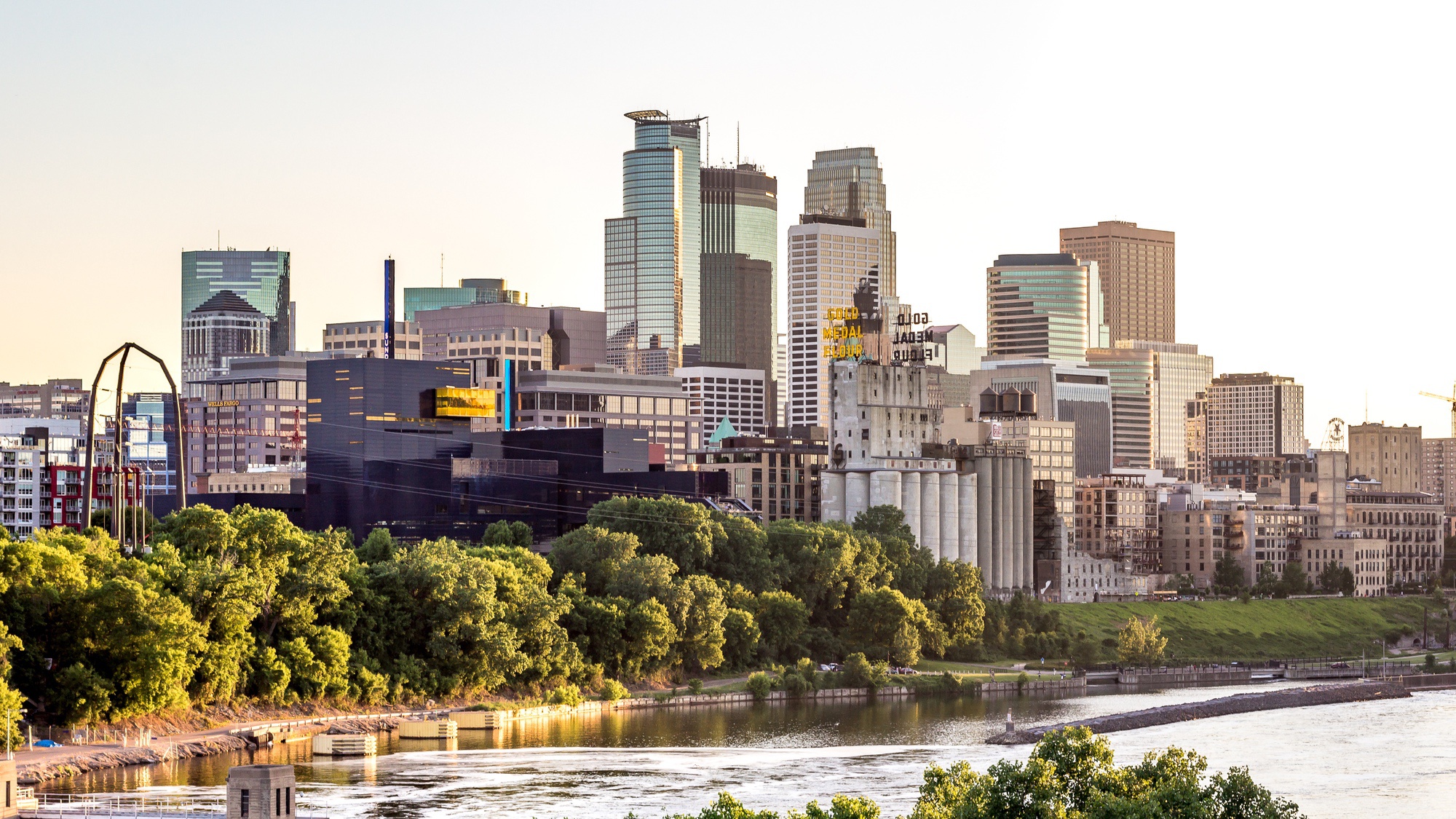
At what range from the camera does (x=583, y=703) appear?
177m

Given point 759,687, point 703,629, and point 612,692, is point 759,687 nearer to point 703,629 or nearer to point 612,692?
point 703,629

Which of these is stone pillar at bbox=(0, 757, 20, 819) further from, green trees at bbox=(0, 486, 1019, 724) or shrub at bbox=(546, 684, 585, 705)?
shrub at bbox=(546, 684, 585, 705)

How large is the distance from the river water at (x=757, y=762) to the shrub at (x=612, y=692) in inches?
146

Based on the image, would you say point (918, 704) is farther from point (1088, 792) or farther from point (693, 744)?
point (1088, 792)

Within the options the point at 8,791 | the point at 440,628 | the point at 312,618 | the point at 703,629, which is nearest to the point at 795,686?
the point at 703,629

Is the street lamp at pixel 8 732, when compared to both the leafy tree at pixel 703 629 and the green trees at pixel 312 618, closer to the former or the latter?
the green trees at pixel 312 618

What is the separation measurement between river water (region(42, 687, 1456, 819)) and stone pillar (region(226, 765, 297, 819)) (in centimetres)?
1479

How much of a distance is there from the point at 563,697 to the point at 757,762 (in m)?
37.9

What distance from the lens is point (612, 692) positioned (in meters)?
180

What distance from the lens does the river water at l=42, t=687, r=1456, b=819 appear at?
4761 inches

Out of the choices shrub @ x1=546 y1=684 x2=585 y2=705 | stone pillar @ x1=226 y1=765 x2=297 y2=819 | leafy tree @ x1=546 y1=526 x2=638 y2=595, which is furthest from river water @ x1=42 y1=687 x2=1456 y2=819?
leafy tree @ x1=546 y1=526 x2=638 y2=595

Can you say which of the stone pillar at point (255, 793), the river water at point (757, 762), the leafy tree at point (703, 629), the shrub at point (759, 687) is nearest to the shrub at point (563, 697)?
the river water at point (757, 762)

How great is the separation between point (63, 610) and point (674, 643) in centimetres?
7110

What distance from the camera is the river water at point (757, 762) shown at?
120938 mm
